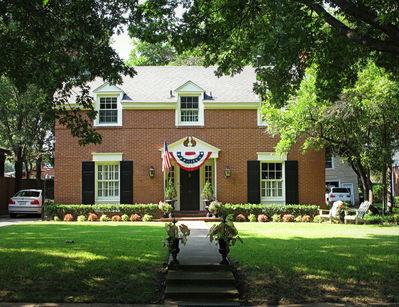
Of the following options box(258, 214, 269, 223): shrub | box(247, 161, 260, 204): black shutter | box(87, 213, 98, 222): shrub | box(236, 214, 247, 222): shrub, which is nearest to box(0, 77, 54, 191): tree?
box(87, 213, 98, 222): shrub

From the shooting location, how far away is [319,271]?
8461mm

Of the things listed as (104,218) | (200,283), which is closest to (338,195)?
(104,218)

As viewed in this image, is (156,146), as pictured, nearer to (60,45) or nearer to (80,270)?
(60,45)

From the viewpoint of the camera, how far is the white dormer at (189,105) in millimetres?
21797

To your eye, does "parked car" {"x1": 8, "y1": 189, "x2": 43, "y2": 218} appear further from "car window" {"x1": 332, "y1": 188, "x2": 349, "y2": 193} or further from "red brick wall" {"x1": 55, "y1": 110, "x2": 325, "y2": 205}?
"car window" {"x1": 332, "y1": 188, "x2": 349, "y2": 193}

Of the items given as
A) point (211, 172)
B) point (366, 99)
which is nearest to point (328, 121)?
point (366, 99)

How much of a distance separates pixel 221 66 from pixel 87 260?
244 inches

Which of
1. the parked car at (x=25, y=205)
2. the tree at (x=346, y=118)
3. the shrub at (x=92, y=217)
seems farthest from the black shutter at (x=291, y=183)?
the parked car at (x=25, y=205)

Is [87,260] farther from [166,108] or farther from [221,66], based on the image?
[166,108]

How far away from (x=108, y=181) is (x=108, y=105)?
3829 mm

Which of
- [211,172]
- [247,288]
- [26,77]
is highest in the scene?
[26,77]

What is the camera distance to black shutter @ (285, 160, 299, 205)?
858 inches

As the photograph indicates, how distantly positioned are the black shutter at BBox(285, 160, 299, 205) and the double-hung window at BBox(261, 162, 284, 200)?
0.38 meters

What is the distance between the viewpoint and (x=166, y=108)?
21.8 metres
